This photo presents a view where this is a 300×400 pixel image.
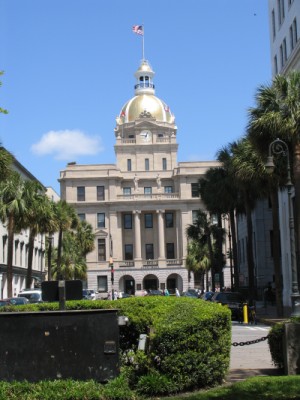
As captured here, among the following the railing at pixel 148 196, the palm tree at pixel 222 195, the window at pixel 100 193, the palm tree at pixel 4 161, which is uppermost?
the window at pixel 100 193

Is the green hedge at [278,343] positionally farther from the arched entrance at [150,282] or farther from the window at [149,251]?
the window at [149,251]

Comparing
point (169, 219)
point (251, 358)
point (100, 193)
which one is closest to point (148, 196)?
point (169, 219)

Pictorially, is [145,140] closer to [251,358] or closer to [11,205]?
[11,205]

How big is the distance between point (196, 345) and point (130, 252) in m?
86.8

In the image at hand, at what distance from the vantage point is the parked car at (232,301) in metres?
33.2

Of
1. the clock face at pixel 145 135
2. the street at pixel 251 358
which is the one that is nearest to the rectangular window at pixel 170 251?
the clock face at pixel 145 135

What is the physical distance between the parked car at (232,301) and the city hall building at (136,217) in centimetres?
5616

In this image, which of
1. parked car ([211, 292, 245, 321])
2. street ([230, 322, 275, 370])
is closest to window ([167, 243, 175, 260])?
parked car ([211, 292, 245, 321])

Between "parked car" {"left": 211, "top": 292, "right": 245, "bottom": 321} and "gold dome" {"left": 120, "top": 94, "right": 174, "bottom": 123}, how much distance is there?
7306 cm

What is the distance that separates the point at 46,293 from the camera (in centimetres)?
1063

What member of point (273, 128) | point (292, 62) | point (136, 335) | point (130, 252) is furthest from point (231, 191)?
point (130, 252)

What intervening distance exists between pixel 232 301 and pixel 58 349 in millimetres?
26394

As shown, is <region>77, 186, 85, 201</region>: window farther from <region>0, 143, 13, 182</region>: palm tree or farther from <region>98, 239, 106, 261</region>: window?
<region>0, 143, 13, 182</region>: palm tree

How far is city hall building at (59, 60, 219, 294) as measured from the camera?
9312 centimetres
